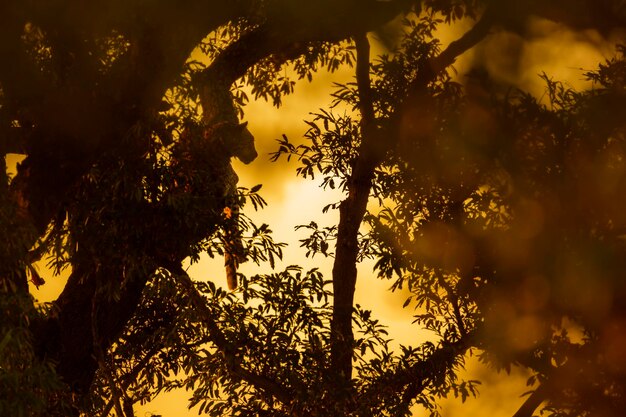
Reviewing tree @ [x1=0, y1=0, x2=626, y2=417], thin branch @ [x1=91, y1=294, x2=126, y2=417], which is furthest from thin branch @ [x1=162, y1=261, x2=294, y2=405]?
thin branch @ [x1=91, y1=294, x2=126, y2=417]

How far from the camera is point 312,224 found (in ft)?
35.2

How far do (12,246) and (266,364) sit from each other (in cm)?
275

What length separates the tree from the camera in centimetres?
822

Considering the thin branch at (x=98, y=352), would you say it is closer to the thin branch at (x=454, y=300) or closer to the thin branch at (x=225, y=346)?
the thin branch at (x=225, y=346)

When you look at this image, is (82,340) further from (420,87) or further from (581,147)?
(581,147)

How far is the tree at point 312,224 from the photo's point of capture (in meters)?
8.22

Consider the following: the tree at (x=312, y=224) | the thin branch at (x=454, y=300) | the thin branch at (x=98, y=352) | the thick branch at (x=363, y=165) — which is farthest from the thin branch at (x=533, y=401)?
the thin branch at (x=98, y=352)

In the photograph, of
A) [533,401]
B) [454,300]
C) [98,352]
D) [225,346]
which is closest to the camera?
[225,346]

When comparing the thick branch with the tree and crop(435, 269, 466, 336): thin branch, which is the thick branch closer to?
the tree

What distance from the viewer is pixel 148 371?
11.4 m

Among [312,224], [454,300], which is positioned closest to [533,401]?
[454,300]

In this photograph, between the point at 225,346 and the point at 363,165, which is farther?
the point at 363,165

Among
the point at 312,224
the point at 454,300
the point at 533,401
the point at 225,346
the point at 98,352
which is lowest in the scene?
the point at 533,401

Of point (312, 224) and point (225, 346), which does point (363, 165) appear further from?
point (225, 346)
